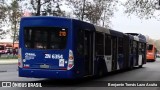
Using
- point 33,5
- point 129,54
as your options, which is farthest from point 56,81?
point 33,5

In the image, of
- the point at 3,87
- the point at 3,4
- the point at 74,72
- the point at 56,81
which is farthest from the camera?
the point at 3,4

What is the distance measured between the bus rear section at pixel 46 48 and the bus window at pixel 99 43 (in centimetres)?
334

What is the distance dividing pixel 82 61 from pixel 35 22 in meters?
2.52

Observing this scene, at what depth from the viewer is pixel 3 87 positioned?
16656 mm

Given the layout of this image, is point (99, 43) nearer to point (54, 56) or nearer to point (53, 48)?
point (53, 48)

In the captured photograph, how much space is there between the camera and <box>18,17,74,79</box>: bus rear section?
59.5 ft

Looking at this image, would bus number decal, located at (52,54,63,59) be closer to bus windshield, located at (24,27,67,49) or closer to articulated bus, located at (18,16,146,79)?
articulated bus, located at (18,16,146,79)

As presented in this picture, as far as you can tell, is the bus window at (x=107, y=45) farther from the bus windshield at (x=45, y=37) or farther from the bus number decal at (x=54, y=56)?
the bus number decal at (x=54, y=56)

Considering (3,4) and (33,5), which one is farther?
(3,4)

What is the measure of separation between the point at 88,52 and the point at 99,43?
1861 mm

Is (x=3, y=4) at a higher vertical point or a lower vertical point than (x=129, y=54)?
higher

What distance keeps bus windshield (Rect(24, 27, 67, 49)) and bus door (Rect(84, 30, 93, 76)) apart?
1.65 meters

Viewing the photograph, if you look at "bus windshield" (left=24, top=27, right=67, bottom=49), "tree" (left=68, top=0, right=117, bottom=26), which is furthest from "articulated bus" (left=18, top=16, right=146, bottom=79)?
"tree" (left=68, top=0, right=117, bottom=26)

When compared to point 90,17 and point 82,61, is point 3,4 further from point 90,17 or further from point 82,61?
point 82,61
